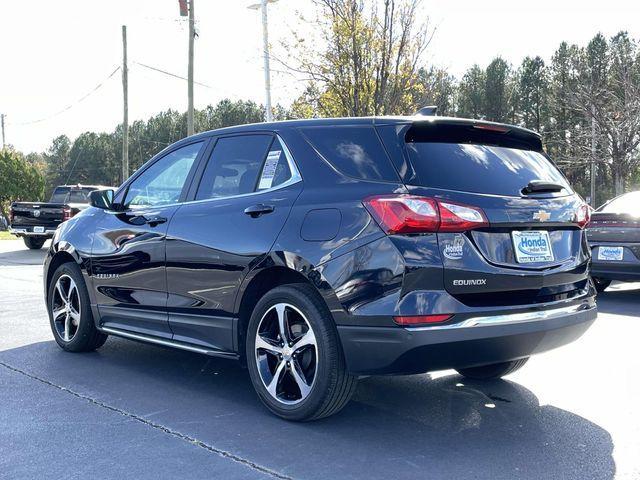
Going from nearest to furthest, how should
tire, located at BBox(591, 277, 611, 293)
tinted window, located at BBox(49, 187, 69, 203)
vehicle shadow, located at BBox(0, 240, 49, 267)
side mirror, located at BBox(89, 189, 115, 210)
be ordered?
1. side mirror, located at BBox(89, 189, 115, 210)
2. tire, located at BBox(591, 277, 611, 293)
3. vehicle shadow, located at BBox(0, 240, 49, 267)
4. tinted window, located at BBox(49, 187, 69, 203)

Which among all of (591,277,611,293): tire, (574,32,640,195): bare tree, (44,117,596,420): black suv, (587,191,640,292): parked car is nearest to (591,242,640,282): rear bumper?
(587,191,640,292): parked car

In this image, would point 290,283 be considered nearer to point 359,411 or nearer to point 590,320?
point 359,411

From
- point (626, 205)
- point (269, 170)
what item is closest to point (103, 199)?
point (269, 170)

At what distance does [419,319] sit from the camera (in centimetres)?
355

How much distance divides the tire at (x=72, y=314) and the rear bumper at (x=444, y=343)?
9.71 feet

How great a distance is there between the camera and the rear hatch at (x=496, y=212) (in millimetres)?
3648

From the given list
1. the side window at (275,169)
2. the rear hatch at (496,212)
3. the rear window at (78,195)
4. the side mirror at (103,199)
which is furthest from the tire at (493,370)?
the rear window at (78,195)

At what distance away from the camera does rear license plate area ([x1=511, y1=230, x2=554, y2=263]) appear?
3.83m

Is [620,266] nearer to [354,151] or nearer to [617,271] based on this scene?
[617,271]

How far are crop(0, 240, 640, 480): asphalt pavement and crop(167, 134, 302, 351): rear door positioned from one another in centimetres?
54

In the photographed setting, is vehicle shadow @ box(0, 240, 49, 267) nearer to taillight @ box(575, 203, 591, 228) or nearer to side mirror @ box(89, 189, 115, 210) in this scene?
side mirror @ box(89, 189, 115, 210)

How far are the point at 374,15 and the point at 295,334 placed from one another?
1563 centimetres

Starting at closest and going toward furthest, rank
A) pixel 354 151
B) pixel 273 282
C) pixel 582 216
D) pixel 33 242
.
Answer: pixel 354 151 < pixel 273 282 < pixel 582 216 < pixel 33 242

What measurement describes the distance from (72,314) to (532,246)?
393 centimetres
